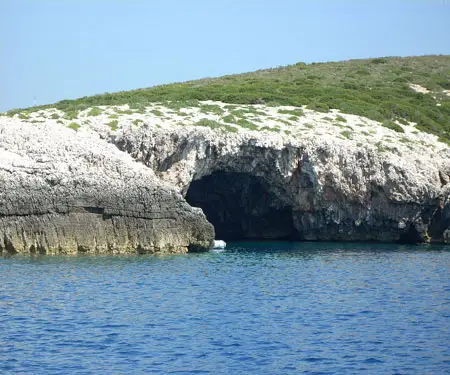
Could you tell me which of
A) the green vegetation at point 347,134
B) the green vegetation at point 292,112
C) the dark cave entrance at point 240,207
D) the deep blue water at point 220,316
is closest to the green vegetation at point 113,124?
the dark cave entrance at point 240,207

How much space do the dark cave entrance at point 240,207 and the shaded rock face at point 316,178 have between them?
97 millimetres

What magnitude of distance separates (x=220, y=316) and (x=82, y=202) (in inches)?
679

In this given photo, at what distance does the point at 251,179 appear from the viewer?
6122cm

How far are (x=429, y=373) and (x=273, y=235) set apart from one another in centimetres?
4106

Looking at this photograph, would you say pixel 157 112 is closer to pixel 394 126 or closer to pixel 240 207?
pixel 240 207

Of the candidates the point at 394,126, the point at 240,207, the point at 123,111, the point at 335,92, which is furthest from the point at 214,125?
the point at 335,92

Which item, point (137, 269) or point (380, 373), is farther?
point (137, 269)

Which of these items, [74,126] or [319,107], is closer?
[74,126]

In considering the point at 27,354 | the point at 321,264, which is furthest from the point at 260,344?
the point at 321,264

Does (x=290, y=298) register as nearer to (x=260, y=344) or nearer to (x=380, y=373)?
(x=260, y=344)

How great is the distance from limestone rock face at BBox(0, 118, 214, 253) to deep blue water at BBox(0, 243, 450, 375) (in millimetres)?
1679

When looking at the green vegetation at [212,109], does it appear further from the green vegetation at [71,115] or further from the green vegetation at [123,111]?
the green vegetation at [71,115]

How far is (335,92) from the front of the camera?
3142 inches

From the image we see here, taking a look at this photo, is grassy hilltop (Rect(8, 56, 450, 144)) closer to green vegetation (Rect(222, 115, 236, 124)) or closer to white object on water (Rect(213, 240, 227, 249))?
green vegetation (Rect(222, 115, 236, 124))
